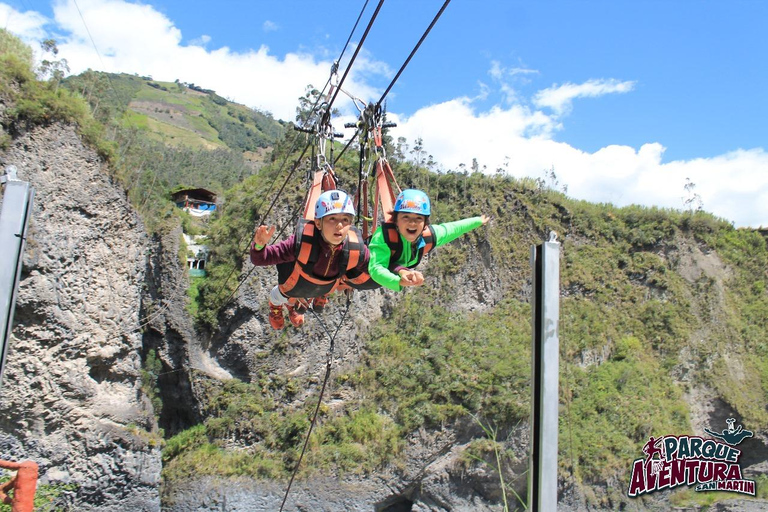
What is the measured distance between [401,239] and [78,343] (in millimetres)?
11666

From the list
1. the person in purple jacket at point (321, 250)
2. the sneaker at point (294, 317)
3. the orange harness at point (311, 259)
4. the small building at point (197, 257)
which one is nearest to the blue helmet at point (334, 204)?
the person in purple jacket at point (321, 250)

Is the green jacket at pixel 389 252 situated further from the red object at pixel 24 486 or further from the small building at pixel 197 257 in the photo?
the small building at pixel 197 257

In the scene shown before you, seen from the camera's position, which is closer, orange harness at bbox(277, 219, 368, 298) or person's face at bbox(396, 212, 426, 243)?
person's face at bbox(396, 212, 426, 243)

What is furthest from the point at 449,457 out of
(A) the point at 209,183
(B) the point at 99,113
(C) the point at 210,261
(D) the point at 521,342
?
(A) the point at 209,183

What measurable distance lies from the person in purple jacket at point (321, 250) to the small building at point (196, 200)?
76.4 feet

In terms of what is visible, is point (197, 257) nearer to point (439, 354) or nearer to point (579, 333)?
point (439, 354)

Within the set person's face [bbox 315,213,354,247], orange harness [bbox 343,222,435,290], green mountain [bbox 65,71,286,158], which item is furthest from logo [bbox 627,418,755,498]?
green mountain [bbox 65,71,286,158]

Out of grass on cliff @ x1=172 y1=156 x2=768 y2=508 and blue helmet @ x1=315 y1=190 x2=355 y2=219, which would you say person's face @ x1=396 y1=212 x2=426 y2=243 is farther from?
grass on cliff @ x1=172 y1=156 x2=768 y2=508

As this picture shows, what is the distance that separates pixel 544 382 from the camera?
8.91 feet

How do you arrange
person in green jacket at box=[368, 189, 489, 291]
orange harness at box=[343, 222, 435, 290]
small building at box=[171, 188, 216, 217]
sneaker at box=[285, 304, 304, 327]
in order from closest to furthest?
person in green jacket at box=[368, 189, 489, 291] → orange harness at box=[343, 222, 435, 290] → sneaker at box=[285, 304, 304, 327] → small building at box=[171, 188, 216, 217]

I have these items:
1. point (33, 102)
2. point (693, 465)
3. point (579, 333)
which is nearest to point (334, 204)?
point (33, 102)

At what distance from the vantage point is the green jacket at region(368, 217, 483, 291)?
4.87m

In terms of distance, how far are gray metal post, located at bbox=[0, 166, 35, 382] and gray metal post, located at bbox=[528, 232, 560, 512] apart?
8.70 ft

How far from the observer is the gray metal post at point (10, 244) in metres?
2.84
